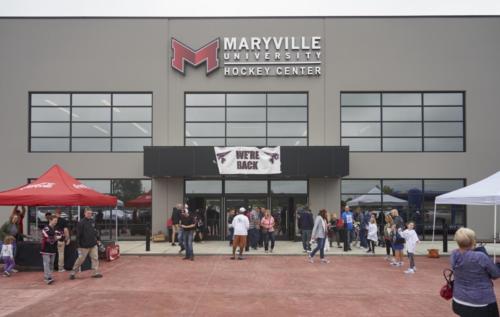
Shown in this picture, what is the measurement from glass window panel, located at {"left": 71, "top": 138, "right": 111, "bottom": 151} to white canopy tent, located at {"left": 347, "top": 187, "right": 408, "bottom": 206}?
12.0m

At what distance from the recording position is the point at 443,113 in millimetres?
22922

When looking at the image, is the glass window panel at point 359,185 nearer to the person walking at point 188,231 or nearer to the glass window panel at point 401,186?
the glass window panel at point 401,186

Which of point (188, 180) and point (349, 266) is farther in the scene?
point (188, 180)

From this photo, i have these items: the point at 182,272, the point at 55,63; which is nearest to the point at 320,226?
the point at 182,272

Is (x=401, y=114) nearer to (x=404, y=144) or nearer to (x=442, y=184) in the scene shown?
(x=404, y=144)

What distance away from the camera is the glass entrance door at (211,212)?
22484 millimetres

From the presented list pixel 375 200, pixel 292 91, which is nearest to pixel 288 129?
pixel 292 91

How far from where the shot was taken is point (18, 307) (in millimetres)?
8898

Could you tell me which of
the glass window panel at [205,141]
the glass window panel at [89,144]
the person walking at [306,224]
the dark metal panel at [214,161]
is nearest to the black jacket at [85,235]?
the person walking at [306,224]

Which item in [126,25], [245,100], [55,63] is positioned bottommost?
[245,100]

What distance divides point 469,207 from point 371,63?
8310 millimetres

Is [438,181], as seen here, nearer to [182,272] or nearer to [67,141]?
[182,272]

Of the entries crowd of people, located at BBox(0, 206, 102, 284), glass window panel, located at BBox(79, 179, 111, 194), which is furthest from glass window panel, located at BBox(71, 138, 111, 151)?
crowd of people, located at BBox(0, 206, 102, 284)

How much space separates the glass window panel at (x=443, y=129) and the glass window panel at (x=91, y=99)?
15563 mm
